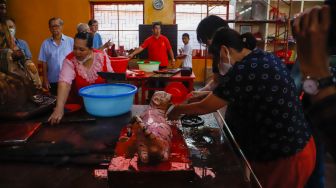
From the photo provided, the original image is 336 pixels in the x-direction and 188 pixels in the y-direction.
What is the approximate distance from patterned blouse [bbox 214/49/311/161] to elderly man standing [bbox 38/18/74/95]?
354 cm

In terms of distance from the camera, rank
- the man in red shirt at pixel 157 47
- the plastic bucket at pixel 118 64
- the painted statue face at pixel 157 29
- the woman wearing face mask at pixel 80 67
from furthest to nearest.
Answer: the man in red shirt at pixel 157 47 → the painted statue face at pixel 157 29 → the plastic bucket at pixel 118 64 → the woman wearing face mask at pixel 80 67

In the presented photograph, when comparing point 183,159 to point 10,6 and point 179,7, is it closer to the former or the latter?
point 179,7

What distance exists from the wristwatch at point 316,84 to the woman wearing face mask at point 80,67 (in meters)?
2.04

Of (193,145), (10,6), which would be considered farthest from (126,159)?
(10,6)

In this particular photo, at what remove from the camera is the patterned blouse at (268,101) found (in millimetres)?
1685

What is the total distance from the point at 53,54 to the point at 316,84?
4.40 metres

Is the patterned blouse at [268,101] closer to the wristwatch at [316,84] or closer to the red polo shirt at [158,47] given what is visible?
the wristwatch at [316,84]

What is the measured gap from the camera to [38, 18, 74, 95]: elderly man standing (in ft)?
14.8

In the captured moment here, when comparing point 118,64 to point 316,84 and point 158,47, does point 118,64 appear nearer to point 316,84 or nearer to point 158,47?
point 158,47

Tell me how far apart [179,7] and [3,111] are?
7383 millimetres

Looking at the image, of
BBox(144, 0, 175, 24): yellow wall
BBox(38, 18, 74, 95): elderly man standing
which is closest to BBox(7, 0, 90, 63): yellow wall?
BBox(144, 0, 175, 24): yellow wall

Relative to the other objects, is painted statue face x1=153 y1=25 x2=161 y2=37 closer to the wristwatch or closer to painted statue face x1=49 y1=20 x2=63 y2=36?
painted statue face x1=49 y1=20 x2=63 y2=36

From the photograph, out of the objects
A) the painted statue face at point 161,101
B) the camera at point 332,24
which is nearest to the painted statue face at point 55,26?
the painted statue face at point 161,101

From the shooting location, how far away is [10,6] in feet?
28.8
